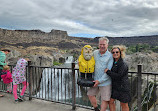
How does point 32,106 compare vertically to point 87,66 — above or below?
below

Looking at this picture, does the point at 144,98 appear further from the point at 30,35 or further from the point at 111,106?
the point at 30,35

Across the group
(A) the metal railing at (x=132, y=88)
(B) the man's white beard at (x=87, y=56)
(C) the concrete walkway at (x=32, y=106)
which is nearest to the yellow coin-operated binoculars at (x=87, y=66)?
(B) the man's white beard at (x=87, y=56)

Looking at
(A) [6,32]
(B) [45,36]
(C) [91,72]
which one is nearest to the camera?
(C) [91,72]

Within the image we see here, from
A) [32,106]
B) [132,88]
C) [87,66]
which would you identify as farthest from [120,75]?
[32,106]

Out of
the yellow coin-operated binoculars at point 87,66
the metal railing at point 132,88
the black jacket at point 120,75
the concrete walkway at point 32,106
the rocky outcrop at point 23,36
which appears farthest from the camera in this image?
the rocky outcrop at point 23,36

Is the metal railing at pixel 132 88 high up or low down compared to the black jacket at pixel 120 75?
down

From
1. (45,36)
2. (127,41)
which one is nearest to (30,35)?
(45,36)

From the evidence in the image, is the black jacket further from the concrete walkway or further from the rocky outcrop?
the rocky outcrop

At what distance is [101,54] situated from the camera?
2818 mm

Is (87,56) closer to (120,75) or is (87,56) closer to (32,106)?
(120,75)

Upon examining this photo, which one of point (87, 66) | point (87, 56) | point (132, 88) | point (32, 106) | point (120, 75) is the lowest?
point (32, 106)

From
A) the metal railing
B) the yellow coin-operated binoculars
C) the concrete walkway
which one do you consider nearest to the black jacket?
the yellow coin-operated binoculars

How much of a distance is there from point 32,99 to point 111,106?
9.46ft

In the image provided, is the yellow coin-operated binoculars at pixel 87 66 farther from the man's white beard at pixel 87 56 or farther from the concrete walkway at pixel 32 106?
the concrete walkway at pixel 32 106
